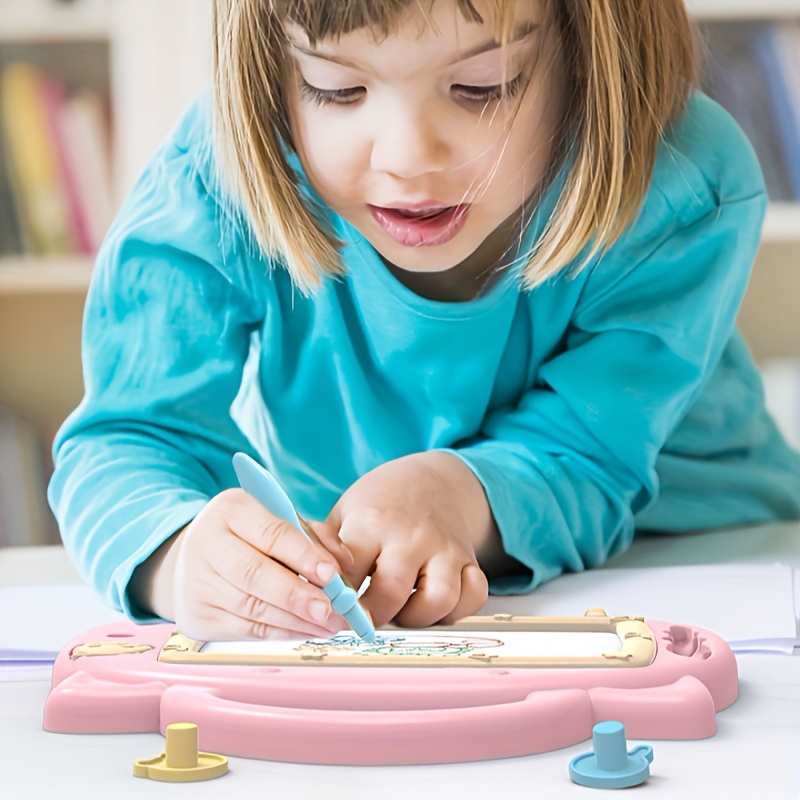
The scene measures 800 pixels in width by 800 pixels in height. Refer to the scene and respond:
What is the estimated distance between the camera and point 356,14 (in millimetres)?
Answer: 583

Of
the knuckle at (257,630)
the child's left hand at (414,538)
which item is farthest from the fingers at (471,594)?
the knuckle at (257,630)

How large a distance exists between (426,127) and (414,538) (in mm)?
198

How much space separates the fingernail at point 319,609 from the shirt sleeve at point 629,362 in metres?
0.25

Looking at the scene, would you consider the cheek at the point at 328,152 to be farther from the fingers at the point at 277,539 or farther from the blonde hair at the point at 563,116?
the fingers at the point at 277,539

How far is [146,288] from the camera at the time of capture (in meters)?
0.75

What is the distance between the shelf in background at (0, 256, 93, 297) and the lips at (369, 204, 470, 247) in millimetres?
1090

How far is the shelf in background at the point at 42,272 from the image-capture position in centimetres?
168

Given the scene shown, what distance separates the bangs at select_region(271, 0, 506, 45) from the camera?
578mm

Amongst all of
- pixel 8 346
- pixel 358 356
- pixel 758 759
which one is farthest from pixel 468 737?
pixel 8 346

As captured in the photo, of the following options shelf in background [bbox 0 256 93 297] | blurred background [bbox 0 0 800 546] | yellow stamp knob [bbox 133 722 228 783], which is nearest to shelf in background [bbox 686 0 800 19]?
blurred background [bbox 0 0 800 546]

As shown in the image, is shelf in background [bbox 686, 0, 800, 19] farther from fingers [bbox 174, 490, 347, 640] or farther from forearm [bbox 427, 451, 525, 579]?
fingers [bbox 174, 490, 347, 640]

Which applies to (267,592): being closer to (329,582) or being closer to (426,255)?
(329,582)

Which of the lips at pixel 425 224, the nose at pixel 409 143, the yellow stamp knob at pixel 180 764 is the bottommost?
the yellow stamp knob at pixel 180 764

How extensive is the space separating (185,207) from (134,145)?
95cm
